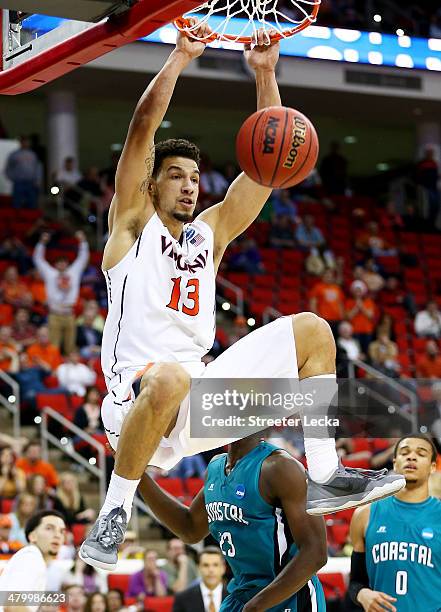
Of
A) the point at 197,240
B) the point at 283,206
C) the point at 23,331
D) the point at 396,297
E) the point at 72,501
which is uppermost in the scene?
the point at 283,206

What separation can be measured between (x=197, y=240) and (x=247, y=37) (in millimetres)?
966

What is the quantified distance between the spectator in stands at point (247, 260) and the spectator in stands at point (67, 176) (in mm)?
2320

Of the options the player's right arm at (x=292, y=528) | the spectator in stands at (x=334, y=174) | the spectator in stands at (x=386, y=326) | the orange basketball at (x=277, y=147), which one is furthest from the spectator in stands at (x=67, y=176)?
the orange basketball at (x=277, y=147)

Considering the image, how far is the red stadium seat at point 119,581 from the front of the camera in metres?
8.37

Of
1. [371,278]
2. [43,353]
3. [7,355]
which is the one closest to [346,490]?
[7,355]

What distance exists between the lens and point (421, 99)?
Answer: 17562mm

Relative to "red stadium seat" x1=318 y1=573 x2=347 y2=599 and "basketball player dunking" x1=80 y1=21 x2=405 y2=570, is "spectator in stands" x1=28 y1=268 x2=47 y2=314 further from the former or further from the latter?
"basketball player dunking" x1=80 y1=21 x2=405 y2=570

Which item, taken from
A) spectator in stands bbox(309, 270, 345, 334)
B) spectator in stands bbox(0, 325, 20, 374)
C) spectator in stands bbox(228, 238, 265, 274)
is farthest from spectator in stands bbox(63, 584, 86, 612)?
spectator in stands bbox(228, 238, 265, 274)

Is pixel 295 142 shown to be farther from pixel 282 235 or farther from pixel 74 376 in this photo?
pixel 282 235

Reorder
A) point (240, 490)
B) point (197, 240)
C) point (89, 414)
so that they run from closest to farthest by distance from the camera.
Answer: point (197, 240) < point (240, 490) < point (89, 414)

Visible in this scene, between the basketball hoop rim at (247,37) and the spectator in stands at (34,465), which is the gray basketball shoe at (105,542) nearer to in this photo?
the basketball hoop rim at (247,37)

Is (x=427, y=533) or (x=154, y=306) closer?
(x=154, y=306)

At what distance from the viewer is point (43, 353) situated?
11.8 meters

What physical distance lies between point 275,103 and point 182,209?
667 mm
